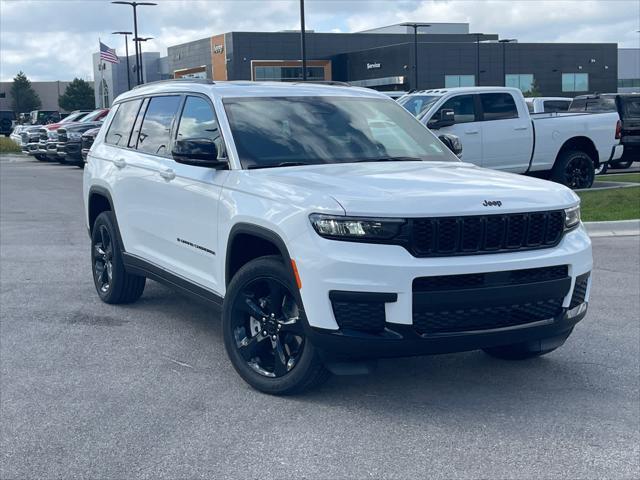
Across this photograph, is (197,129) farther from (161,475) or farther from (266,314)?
(161,475)

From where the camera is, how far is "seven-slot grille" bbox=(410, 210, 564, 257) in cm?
484

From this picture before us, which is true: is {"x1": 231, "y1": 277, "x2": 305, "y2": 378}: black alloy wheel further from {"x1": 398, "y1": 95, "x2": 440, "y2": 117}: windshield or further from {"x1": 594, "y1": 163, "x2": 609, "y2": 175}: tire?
{"x1": 594, "y1": 163, "x2": 609, "y2": 175}: tire

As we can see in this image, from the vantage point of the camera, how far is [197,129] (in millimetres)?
6480

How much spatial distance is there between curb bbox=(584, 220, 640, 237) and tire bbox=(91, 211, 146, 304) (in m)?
6.89

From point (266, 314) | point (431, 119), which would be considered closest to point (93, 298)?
point (266, 314)

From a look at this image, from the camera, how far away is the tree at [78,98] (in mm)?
118562

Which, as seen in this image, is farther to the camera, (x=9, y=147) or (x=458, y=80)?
(x=458, y=80)

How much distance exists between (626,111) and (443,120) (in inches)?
396

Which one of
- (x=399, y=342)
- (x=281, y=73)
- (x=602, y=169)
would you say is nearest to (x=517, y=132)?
(x=602, y=169)

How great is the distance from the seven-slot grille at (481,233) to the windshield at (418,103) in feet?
34.5

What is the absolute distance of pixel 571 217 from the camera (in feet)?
17.8

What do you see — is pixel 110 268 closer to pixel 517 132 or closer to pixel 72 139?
pixel 517 132

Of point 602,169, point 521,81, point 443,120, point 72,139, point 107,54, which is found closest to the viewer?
point 443,120

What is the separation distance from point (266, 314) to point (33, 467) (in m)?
1.62
